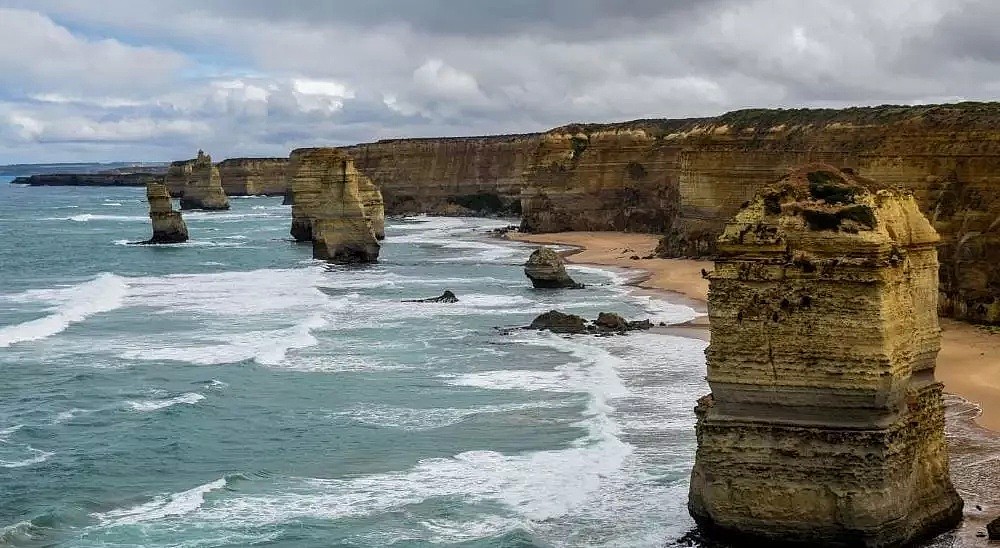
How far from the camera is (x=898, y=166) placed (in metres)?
32.6

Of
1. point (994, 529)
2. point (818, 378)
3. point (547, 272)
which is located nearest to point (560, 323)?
point (547, 272)

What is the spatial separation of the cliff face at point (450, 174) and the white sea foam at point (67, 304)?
5661cm

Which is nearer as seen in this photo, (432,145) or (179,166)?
(432,145)

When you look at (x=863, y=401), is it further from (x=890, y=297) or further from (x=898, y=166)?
(x=898, y=166)

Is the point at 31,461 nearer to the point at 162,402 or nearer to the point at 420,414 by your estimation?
the point at 162,402

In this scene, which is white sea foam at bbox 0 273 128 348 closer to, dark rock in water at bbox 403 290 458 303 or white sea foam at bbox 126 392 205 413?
white sea foam at bbox 126 392 205 413

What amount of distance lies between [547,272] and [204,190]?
78.4m

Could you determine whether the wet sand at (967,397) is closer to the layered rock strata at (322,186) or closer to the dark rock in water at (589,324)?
the dark rock in water at (589,324)

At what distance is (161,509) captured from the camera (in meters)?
17.2

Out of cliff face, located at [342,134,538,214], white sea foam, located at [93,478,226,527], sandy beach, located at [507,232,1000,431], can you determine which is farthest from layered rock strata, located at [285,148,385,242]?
white sea foam, located at [93,478,226,527]

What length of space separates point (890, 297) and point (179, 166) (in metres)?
129

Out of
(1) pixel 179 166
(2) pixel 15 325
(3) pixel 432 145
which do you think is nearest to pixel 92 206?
(1) pixel 179 166

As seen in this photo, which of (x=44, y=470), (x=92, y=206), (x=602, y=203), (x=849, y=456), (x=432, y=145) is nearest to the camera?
(x=849, y=456)

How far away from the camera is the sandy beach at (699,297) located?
22609mm
